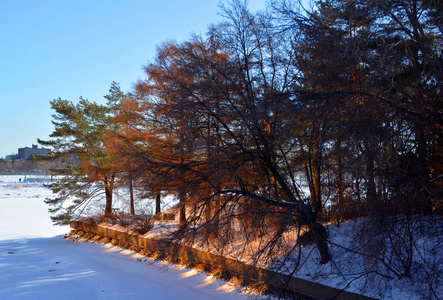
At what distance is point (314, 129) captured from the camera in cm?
970

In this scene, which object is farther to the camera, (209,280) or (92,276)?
(92,276)

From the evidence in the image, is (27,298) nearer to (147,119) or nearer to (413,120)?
(147,119)

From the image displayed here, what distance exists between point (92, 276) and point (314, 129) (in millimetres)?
9758

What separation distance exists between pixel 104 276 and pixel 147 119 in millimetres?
6358

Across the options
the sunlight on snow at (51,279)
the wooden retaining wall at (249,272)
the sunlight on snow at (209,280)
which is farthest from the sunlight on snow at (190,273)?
the sunlight on snow at (51,279)

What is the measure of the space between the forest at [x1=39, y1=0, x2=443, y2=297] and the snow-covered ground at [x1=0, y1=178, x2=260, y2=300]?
Answer: 6.84 feet

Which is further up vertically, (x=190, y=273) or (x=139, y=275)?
(x=190, y=273)

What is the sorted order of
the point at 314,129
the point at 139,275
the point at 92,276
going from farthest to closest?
1. the point at 92,276
2. the point at 139,275
3. the point at 314,129

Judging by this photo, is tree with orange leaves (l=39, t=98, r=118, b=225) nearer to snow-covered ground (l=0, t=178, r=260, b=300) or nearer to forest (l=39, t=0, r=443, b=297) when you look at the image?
snow-covered ground (l=0, t=178, r=260, b=300)

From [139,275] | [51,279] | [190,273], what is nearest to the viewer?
[190,273]

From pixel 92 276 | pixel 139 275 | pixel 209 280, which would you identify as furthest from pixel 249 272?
pixel 92 276

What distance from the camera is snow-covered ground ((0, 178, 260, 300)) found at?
1100cm

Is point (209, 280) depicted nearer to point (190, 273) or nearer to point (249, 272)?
point (190, 273)

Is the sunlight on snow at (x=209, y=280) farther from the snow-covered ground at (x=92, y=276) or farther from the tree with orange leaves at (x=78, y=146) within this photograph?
the tree with orange leaves at (x=78, y=146)
